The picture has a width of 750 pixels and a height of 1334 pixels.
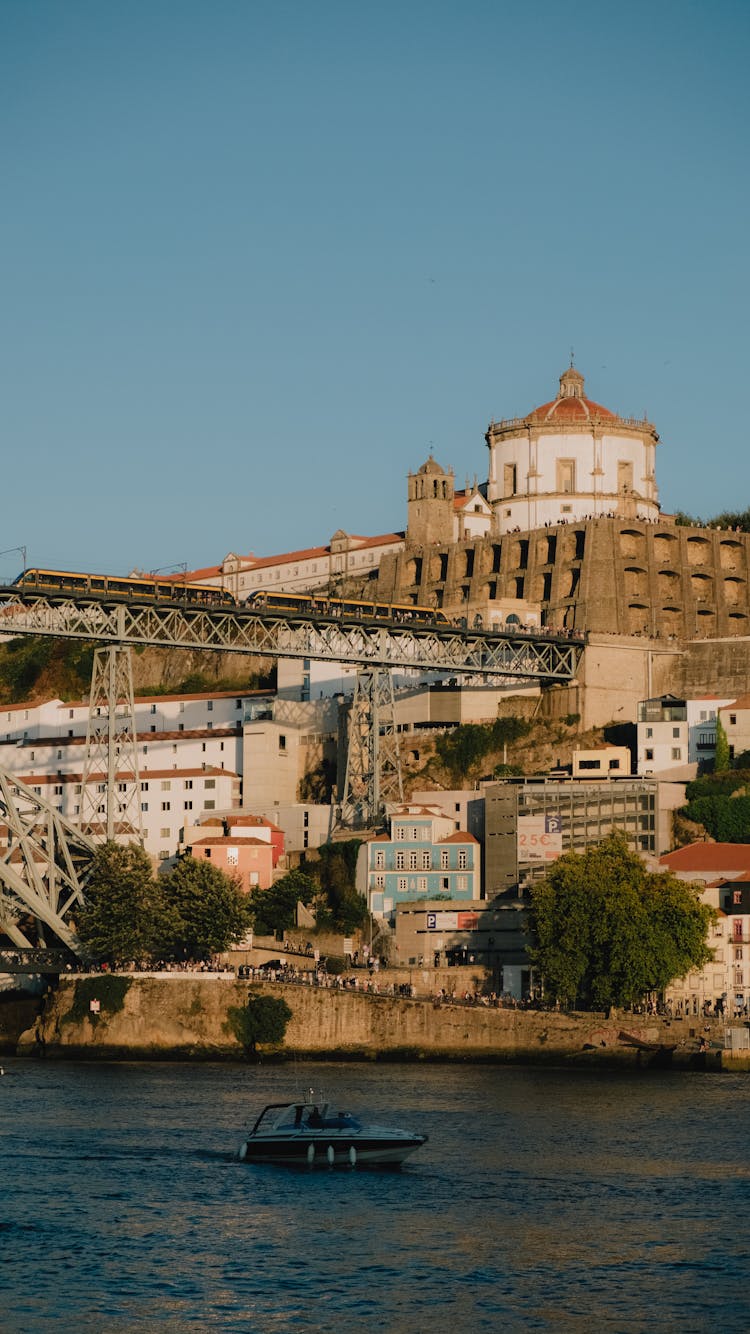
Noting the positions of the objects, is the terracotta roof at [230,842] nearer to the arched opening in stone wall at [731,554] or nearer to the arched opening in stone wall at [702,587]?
the arched opening in stone wall at [702,587]

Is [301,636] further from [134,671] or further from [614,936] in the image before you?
[134,671]

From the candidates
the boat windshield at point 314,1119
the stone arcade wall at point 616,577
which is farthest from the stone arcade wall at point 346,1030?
the stone arcade wall at point 616,577

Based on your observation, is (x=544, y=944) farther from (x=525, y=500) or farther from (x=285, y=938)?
(x=525, y=500)

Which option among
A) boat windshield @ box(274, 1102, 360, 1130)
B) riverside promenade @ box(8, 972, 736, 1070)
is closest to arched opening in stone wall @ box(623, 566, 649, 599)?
riverside promenade @ box(8, 972, 736, 1070)

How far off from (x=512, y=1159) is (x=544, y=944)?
2559 centimetres

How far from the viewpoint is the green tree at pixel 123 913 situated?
8712cm

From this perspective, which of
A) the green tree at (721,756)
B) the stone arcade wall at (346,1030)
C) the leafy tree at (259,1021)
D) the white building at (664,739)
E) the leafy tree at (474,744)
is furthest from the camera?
the leafy tree at (474,744)

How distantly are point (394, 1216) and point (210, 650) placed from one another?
53.8 m

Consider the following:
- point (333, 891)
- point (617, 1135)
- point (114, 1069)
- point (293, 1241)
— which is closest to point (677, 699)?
point (333, 891)

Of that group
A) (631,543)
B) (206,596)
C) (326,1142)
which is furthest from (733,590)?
(326,1142)

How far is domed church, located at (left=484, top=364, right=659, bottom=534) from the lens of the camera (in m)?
127

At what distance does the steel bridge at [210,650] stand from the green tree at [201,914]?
591 cm

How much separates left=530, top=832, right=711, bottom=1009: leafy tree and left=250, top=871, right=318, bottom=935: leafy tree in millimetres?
18243

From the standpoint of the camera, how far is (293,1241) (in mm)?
44812
